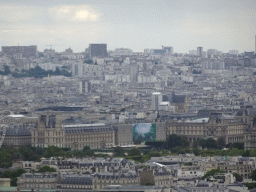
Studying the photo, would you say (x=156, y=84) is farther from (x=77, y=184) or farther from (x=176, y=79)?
(x=77, y=184)

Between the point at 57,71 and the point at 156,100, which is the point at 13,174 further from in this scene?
the point at 57,71

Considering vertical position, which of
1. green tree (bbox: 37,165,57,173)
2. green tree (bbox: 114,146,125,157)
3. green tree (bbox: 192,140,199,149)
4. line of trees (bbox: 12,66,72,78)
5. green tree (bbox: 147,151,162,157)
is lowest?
green tree (bbox: 192,140,199,149)

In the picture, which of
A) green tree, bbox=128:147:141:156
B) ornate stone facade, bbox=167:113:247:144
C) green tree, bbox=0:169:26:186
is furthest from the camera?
ornate stone facade, bbox=167:113:247:144

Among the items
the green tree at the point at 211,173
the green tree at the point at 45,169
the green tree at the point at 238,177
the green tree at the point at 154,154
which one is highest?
the green tree at the point at 45,169

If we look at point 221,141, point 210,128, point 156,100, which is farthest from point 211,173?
point 156,100

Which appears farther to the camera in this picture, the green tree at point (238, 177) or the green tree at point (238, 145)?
the green tree at point (238, 145)

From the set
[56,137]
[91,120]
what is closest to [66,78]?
[91,120]

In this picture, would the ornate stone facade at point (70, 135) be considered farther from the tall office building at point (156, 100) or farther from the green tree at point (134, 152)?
the tall office building at point (156, 100)

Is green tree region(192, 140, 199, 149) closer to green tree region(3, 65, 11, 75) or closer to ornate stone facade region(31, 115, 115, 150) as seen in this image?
ornate stone facade region(31, 115, 115, 150)

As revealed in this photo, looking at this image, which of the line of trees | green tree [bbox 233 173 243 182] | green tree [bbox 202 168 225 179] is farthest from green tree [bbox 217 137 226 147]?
the line of trees

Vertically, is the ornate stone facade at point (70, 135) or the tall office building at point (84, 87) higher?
the tall office building at point (84, 87)

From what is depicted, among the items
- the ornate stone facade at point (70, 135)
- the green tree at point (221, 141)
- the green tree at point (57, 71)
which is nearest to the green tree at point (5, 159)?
the ornate stone facade at point (70, 135)
